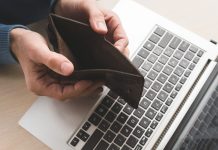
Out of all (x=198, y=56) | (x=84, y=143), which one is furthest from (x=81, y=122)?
(x=198, y=56)

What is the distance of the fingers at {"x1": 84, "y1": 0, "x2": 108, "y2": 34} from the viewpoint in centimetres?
57

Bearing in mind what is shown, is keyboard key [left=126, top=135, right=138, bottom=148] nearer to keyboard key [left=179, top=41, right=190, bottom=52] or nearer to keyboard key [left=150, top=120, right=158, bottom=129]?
keyboard key [left=150, top=120, right=158, bottom=129]

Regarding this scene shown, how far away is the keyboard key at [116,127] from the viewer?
0.61 meters

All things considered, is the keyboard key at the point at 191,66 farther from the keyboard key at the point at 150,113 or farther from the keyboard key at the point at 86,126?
the keyboard key at the point at 86,126

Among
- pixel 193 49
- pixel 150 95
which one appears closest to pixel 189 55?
pixel 193 49

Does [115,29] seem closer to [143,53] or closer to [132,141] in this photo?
[143,53]

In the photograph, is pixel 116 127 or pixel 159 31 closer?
pixel 116 127

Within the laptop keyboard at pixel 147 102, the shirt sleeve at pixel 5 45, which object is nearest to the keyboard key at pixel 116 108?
the laptop keyboard at pixel 147 102

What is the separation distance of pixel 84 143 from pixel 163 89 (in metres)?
0.18

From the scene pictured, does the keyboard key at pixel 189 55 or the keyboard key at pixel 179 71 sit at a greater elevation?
the keyboard key at pixel 189 55

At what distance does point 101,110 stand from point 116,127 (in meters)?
0.04

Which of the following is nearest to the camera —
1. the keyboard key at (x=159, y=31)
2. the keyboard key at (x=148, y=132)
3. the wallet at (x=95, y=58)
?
the wallet at (x=95, y=58)

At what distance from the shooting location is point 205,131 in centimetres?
58

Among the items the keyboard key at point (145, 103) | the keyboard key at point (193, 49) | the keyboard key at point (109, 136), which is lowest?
the keyboard key at point (109, 136)
